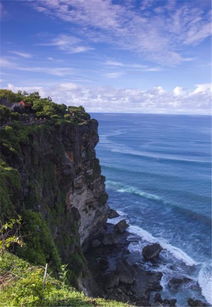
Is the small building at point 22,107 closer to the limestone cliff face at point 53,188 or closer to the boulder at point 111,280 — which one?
the limestone cliff face at point 53,188

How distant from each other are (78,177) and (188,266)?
18.2m

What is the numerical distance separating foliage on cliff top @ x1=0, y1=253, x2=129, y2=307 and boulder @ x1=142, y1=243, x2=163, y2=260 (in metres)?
27.6

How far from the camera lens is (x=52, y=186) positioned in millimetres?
30219

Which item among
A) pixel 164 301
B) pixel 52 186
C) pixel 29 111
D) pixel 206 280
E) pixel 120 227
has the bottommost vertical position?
pixel 164 301

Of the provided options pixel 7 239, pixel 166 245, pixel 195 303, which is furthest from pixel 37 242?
pixel 166 245

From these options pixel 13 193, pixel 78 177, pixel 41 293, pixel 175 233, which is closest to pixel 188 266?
pixel 175 233

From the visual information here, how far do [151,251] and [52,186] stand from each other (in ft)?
57.4

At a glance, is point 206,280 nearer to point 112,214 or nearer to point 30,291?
point 112,214

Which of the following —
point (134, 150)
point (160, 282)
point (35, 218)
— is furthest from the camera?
point (134, 150)

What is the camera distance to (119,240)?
43.2 m

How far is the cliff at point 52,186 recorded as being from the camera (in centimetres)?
1920

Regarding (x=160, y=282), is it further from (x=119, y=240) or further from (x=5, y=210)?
(x=5, y=210)

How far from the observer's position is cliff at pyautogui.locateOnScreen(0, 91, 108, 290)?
63.0 feet

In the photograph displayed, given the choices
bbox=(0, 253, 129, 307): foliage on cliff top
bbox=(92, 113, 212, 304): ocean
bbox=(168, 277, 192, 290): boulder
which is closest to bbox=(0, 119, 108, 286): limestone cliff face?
bbox=(0, 253, 129, 307): foliage on cliff top
